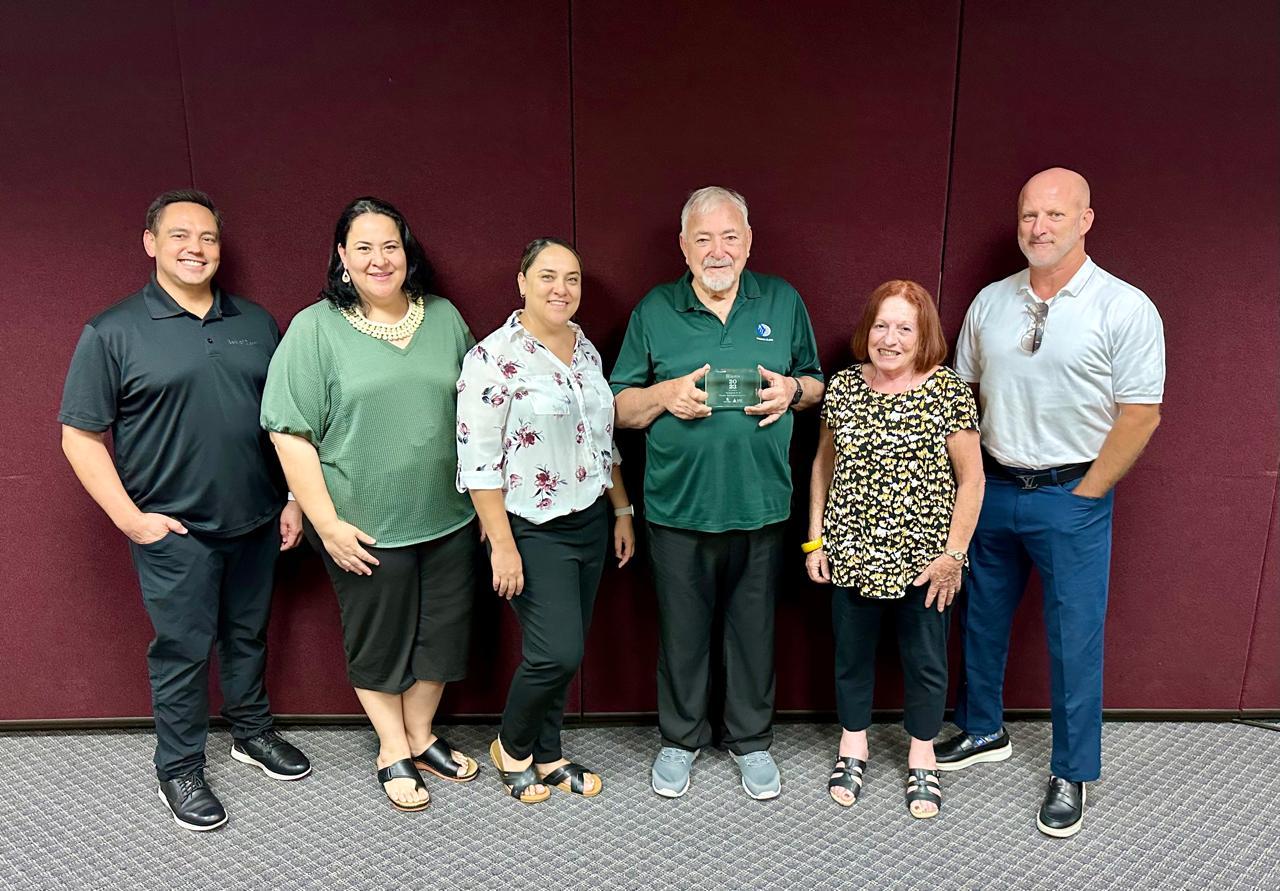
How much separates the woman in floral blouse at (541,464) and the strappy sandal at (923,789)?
1.07 m

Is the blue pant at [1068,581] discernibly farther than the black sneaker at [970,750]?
No

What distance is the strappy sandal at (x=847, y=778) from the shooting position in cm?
Answer: 238

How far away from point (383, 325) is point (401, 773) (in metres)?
1.33

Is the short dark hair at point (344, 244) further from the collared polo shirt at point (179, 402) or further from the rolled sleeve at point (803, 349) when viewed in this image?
the rolled sleeve at point (803, 349)

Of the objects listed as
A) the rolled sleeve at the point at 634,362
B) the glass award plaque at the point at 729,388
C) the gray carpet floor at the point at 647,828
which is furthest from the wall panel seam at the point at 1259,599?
the rolled sleeve at the point at 634,362

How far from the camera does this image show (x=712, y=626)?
2.54 metres

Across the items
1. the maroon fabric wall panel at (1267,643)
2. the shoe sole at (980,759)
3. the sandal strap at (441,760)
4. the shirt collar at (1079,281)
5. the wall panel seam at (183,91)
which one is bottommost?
the shoe sole at (980,759)

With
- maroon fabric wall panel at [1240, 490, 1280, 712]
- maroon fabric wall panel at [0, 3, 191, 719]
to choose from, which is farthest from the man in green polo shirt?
maroon fabric wall panel at [1240, 490, 1280, 712]

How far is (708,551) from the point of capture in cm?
232

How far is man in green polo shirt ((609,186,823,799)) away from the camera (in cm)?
221

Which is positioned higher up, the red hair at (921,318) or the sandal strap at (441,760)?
the red hair at (921,318)

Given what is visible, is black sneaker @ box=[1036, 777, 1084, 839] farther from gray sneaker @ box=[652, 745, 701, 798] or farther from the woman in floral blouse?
the woman in floral blouse

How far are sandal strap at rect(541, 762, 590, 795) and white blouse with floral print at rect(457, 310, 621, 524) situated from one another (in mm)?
853

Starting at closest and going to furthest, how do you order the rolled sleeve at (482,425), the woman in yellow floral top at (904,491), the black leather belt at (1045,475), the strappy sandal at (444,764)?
1. the rolled sleeve at (482,425)
2. the woman in yellow floral top at (904,491)
3. the black leather belt at (1045,475)
4. the strappy sandal at (444,764)
